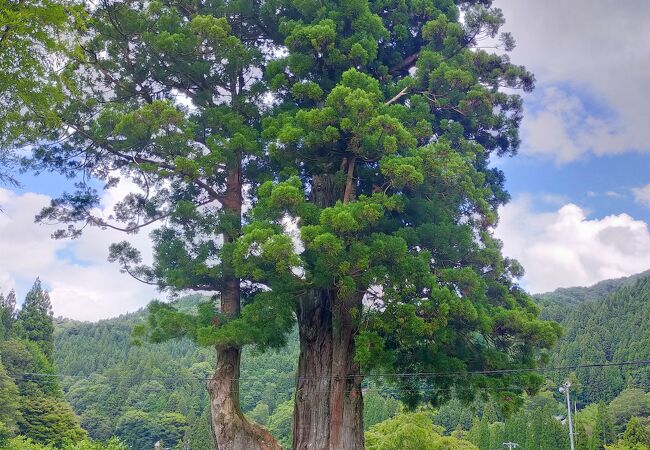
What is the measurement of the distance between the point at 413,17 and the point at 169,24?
456 cm

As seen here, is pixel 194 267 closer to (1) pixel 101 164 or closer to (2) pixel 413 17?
(1) pixel 101 164

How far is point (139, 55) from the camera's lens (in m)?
10.7

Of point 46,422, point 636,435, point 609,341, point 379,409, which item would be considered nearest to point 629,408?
point 636,435

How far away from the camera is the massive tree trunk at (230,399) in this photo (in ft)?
31.6

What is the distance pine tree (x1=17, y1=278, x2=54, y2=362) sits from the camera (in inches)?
1460

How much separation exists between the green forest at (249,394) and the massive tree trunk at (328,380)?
10681 millimetres

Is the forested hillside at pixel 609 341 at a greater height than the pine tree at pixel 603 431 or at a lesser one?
greater

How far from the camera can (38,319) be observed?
37.8m

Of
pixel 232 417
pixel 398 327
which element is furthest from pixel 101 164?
pixel 398 327

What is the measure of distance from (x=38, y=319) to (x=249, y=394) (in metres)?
18.6

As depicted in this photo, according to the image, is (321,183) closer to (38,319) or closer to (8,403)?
(8,403)

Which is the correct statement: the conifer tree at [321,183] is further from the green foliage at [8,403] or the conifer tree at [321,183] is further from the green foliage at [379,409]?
the green foliage at [379,409]

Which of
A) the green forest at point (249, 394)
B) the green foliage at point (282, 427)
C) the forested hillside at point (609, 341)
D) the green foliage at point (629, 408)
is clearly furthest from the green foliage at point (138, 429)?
the green foliage at point (629, 408)

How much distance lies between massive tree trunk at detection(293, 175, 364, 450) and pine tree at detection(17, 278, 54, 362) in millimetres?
31620
